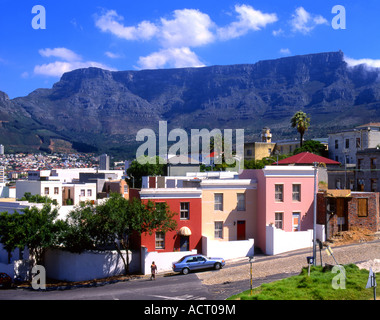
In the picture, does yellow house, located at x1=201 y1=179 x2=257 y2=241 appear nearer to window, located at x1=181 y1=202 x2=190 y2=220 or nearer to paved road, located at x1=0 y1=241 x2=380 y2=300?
window, located at x1=181 y1=202 x2=190 y2=220

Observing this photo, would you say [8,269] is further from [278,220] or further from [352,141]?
[352,141]

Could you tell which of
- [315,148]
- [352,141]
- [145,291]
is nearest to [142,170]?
[315,148]

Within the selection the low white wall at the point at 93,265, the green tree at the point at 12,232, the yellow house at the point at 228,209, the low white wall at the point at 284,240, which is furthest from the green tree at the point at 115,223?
the low white wall at the point at 284,240

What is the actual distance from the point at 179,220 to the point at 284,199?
9.36 meters

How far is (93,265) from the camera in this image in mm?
32750

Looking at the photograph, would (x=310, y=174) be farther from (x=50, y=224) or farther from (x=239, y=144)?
(x=239, y=144)

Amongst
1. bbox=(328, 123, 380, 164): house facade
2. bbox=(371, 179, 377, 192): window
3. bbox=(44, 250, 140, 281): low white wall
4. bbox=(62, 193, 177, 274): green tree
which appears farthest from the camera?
bbox=(328, 123, 380, 164): house facade

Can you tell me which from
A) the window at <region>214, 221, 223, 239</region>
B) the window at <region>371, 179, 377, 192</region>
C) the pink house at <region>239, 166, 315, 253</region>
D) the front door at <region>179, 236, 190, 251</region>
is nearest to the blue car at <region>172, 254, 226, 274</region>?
the front door at <region>179, 236, 190, 251</region>

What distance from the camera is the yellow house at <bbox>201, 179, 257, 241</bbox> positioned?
3662 cm

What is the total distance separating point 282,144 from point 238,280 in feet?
293

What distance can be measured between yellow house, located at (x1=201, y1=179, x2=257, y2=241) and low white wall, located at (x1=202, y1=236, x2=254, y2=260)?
2.20 meters

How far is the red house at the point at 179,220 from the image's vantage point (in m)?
34.2

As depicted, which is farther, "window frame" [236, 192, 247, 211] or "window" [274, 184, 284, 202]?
"window frame" [236, 192, 247, 211]
